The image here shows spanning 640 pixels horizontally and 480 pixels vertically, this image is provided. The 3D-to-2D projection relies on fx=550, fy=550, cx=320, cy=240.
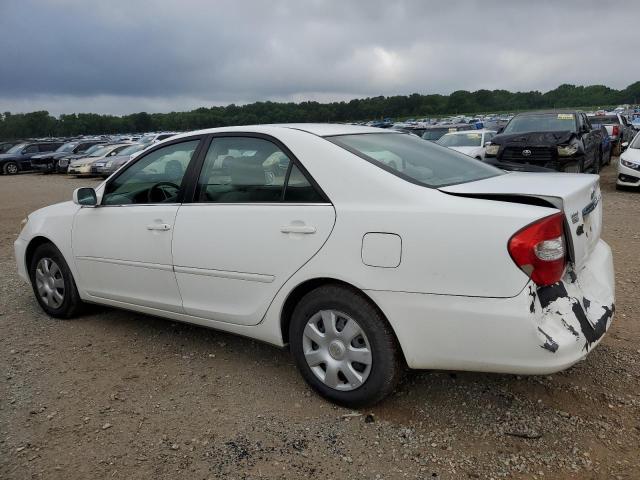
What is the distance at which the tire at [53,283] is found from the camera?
4516 millimetres

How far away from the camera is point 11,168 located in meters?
27.3

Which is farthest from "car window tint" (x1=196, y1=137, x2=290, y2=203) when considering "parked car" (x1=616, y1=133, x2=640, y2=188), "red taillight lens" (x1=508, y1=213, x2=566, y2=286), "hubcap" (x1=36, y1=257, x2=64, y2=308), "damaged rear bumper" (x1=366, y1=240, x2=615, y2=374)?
"parked car" (x1=616, y1=133, x2=640, y2=188)

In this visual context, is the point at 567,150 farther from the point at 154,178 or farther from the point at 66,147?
the point at 66,147

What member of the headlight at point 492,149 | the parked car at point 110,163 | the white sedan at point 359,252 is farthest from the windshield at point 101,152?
the white sedan at point 359,252

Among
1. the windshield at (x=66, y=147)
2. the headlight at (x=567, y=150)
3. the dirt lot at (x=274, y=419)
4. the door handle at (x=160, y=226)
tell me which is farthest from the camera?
the windshield at (x=66, y=147)

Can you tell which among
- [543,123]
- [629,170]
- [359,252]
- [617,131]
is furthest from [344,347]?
[617,131]

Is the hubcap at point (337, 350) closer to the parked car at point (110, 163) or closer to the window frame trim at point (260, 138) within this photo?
the window frame trim at point (260, 138)

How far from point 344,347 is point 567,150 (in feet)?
30.5

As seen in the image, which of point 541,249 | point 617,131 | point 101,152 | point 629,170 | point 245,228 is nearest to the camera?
point 541,249

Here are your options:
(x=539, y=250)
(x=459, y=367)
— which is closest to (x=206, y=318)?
(x=459, y=367)

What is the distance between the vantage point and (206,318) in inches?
140

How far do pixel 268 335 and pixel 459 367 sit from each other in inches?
45.2

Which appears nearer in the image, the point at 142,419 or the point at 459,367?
the point at 459,367

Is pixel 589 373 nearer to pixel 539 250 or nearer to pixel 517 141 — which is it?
pixel 539 250
